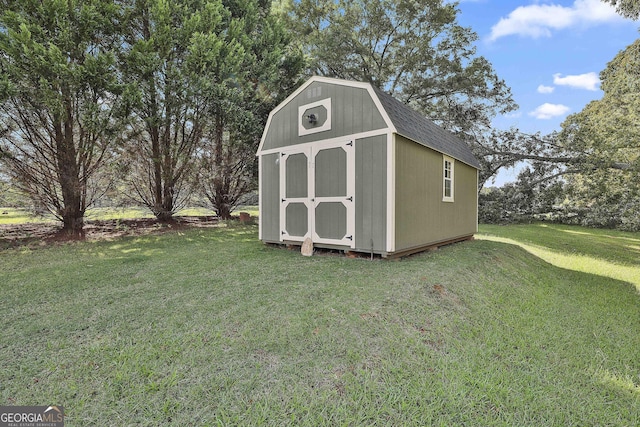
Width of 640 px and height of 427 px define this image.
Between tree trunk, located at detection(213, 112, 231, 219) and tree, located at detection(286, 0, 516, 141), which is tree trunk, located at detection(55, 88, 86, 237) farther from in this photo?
tree, located at detection(286, 0, 516, 141)

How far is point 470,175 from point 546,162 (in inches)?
283

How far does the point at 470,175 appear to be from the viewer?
31.1 ft

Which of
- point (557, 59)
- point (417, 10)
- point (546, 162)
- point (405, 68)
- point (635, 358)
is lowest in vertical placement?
point (635, 358)

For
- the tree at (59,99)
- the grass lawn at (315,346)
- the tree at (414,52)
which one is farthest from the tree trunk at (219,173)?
the tree at (414,52)

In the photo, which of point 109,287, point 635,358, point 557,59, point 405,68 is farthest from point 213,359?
point 405,68

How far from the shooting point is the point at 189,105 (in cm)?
988

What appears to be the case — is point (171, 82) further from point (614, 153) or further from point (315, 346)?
point (614, 153)

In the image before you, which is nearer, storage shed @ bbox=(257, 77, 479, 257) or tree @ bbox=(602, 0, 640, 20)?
storage shed @ bbox=(257, 77, 479, 257)

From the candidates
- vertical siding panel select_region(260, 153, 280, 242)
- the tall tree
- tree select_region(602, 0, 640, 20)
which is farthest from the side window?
the tall tree

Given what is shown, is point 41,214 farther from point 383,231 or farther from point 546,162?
point 546,162

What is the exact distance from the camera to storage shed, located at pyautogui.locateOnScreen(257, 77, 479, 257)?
543 cm

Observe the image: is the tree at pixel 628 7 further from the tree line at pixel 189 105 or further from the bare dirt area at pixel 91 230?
the bare dirt area at pixel 91 230

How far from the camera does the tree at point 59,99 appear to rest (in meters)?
6.84

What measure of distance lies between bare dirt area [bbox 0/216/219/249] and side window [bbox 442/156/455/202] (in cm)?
885
